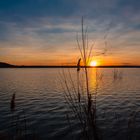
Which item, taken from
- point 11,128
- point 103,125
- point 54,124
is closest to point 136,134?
point 103,125

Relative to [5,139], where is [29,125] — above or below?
below

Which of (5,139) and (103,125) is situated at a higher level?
(5,139)

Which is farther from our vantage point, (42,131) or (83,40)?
(42,131)

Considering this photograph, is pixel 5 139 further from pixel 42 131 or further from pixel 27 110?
pixel 27 110

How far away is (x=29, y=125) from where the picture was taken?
9305 millimetres

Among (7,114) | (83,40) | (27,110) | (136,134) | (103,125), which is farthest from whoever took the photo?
(27,110)

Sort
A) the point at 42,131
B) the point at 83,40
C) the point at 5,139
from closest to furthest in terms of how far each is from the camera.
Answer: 1. the point at 83,40
2. the point at 5,139
3. the point at 42,131

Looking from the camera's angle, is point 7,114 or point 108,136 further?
point 7,114

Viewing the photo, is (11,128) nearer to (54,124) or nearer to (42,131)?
(42,131)

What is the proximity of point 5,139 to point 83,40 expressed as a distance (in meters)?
5.06

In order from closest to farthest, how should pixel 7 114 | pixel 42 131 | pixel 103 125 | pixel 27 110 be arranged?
pixel 42 131 < pixel 103 125 < pixel 7 114 < pixel 27 110

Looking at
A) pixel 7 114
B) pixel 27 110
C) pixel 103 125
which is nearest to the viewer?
pixel 103 125

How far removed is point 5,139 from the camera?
21.0ft

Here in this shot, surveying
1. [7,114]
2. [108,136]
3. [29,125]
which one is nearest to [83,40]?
[108,136]
